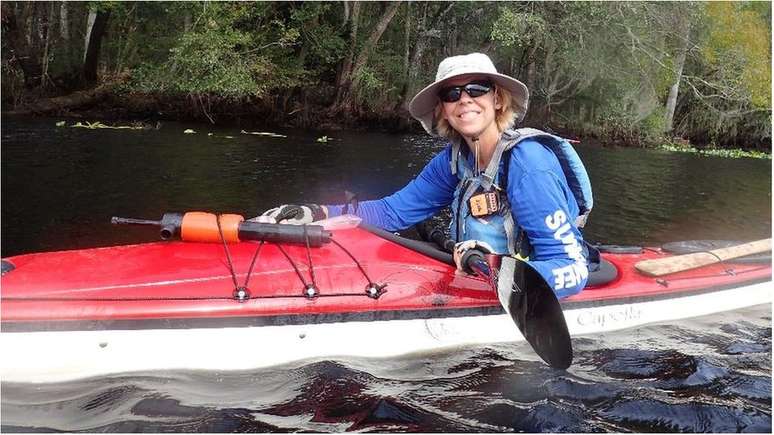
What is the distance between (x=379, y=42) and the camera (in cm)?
2359

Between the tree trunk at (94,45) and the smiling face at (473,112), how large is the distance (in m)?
20.0

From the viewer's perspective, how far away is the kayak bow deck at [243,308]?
282 cm

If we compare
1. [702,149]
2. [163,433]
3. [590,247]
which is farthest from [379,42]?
[163,433]

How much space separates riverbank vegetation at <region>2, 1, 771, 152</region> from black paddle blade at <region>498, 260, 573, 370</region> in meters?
15.4

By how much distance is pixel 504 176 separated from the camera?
3.33 metres

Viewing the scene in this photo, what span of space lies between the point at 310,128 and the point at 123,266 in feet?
A: 56.8

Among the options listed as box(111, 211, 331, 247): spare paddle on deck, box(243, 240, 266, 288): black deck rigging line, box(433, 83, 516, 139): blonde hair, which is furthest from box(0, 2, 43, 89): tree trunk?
box(433, 83, 516, 139): blonde hair

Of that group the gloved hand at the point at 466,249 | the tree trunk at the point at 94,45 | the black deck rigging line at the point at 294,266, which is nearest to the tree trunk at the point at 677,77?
the tree trunk at the point at 94,45

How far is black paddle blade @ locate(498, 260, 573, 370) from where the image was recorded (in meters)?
3.00

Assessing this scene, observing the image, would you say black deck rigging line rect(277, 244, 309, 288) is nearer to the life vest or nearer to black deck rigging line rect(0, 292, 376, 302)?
black deck rigging line rect(0, 292, 376, 302)

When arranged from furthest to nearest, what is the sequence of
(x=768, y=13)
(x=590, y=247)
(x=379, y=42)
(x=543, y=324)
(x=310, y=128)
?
(x=768, y=13) < (x=379, y=42) < (x=310, y=128) < (x=590, y=247) < (x=543, y=324)

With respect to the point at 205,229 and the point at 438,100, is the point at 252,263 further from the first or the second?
the point at 438,100

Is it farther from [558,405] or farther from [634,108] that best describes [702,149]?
[558,405]

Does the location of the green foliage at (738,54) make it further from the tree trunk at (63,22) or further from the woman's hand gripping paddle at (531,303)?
the woman's hand gripping paddle at (531,303)
